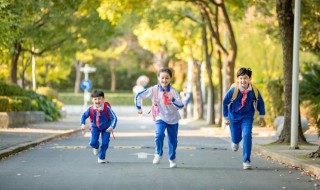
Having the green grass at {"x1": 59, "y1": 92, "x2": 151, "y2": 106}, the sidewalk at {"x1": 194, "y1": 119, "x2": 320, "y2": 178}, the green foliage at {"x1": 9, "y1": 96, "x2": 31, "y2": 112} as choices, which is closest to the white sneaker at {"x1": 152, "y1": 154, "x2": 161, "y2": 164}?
the sidewalk at {"x1": 194, "y1": 119, "x2": 320, "y2": 178}

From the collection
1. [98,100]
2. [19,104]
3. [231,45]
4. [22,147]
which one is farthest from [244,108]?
[19,104]

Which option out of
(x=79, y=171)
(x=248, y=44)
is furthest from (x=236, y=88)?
(x=248, y=44)

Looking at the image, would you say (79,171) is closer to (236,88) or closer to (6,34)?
(236,88)

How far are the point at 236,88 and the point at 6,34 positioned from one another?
789cm

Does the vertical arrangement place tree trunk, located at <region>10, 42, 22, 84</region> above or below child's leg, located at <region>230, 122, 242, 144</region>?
above

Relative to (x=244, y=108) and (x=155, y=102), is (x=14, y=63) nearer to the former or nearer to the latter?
(x=155, y=102)

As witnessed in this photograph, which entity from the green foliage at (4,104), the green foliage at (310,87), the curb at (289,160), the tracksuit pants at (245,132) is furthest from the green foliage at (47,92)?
the tracksuit pants at (245,132)

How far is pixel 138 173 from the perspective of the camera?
1254 cm

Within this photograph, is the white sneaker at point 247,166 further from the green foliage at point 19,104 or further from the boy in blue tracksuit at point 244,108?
the green foliage at point 19,104

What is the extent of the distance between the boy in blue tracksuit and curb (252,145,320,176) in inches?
39.1

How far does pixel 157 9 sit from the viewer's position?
112 ft

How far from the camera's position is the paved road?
10938 millimetres

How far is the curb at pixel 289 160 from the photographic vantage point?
13.1 m

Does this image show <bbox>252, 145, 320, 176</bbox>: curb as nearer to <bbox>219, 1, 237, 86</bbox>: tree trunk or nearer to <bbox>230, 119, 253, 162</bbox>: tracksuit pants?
<bbox>230, 119, 253, 162</bbox>: tracksuit pants
